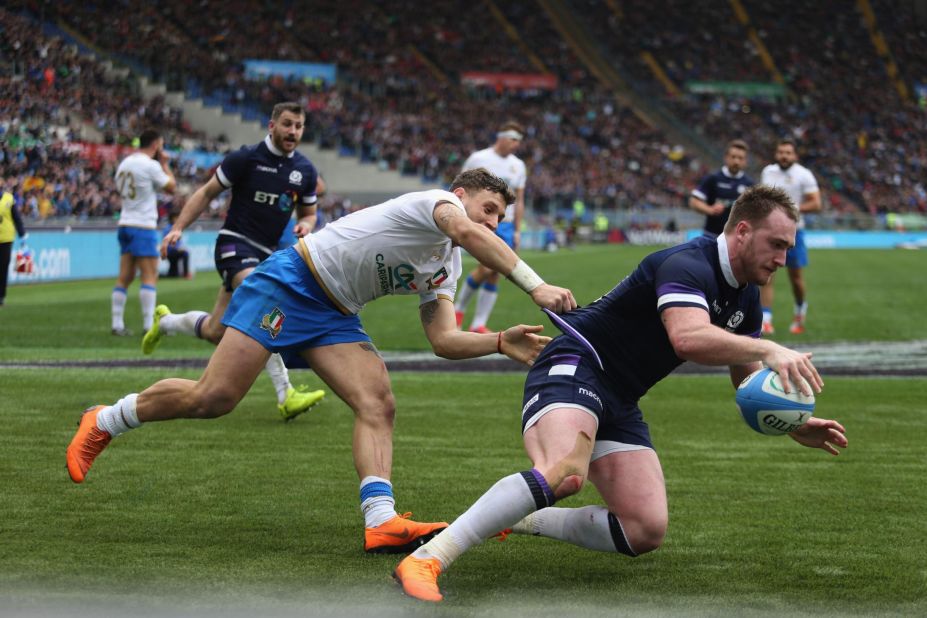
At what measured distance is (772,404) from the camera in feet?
15.9

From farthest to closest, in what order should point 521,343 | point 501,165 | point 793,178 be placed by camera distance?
1. point 793,178
2. point 501,165
3. point 521,343

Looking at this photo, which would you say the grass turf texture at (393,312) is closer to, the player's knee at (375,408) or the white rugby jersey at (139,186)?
the white rugby jersey at (139,186)

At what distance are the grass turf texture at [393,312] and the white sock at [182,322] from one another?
13.4 ft

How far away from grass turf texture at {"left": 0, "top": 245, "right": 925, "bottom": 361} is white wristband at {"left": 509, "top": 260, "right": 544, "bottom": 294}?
8.97 metres

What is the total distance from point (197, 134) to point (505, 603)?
4283 centimetres

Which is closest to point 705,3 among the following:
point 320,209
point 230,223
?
point 320,209

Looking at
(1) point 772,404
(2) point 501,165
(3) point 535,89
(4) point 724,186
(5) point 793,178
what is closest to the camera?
(1) point 772,404

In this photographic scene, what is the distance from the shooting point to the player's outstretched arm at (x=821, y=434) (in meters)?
5.17

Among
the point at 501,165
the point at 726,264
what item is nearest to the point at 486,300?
the point at 501,165

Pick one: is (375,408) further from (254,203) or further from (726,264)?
(254,203)

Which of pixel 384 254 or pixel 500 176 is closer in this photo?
pixel 384 254

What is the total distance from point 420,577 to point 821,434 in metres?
1.94

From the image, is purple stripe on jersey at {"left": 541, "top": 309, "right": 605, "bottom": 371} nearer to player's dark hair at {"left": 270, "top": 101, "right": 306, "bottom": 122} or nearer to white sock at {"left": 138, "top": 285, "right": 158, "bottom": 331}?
player's dark hair at {"left": 270, "top": 101, "right": 306, "bottom": 122}

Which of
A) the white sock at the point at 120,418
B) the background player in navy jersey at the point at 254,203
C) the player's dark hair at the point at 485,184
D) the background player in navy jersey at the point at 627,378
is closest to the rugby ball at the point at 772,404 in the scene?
the background player in navy jersey at the point at 627,378
